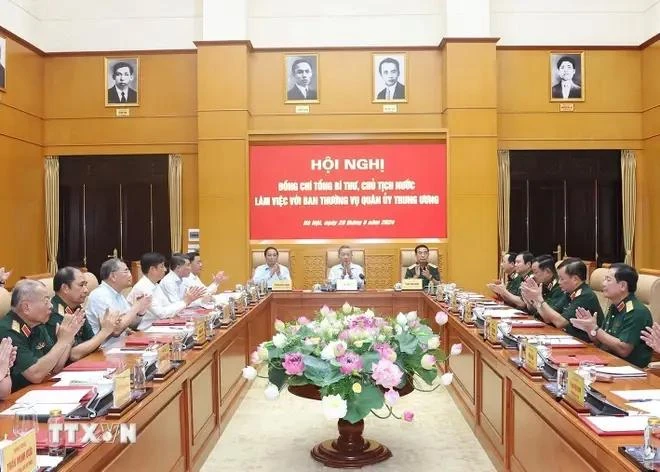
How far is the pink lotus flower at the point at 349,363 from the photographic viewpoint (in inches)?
109

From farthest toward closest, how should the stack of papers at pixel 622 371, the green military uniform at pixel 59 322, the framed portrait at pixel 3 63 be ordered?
the framed portrait at pixel 3 63, the green military uniform at pixel 59 322, the stack of papers at pixel 622 371

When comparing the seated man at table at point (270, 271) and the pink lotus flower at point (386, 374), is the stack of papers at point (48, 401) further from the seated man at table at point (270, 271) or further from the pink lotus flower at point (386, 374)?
the seated man at table at point (270, 271)

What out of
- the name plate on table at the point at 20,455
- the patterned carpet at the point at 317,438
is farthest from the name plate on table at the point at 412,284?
the name plate on table at the point at 20,455

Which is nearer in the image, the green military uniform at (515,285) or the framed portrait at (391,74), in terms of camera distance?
the green military uniform at (515,285)

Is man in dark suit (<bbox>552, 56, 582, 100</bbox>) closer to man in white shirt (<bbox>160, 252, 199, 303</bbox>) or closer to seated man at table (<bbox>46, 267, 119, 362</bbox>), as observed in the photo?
man in white shirt (<bbox>160, 252, 199, 303</bbox>)

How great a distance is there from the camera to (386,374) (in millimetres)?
2742

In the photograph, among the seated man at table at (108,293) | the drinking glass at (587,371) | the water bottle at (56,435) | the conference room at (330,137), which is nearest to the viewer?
the water bottle at (56,435)

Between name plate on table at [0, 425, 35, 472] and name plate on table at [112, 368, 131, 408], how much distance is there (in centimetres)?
48

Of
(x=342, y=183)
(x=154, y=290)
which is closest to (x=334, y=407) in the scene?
(x=154, y=290)

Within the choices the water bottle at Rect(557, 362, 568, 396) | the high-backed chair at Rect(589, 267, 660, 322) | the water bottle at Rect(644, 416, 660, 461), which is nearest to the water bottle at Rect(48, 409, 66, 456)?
the water bottle at Rect(644, 416, 660, 461)

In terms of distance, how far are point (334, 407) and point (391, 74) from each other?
685 cm

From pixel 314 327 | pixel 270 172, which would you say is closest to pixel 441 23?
pixel 270 172

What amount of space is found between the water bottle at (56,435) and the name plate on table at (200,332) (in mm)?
1493

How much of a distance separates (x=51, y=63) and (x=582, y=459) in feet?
29.5
